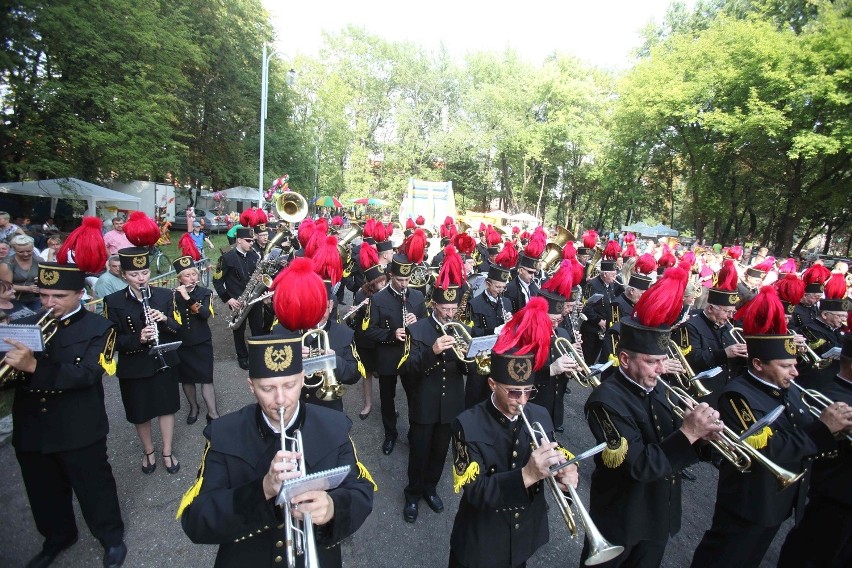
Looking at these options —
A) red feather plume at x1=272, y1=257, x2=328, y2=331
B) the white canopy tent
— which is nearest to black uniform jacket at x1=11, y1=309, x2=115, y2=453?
red feather plume at x1=272, y1=257, x2=328, y2=331

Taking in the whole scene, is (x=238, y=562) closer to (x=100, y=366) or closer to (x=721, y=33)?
(x=100, y=366)

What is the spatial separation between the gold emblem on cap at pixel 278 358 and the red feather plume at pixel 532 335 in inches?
55.4

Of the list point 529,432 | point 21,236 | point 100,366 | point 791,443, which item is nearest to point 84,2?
point 21,236

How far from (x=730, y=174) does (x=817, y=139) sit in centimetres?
1087

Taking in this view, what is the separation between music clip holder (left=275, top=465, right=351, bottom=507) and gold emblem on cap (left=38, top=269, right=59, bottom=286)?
3.27 meters

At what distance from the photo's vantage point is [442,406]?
4.84 m

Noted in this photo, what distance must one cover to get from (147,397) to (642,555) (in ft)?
17.5

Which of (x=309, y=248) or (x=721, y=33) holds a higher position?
(x=721, y=33)

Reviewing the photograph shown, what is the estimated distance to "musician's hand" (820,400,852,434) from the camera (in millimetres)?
3271

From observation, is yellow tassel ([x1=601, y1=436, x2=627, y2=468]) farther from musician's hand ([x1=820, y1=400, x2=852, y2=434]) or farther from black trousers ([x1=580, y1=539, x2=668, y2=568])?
musician's hand ([x1=820, y1=400, x2=852, y2=434])

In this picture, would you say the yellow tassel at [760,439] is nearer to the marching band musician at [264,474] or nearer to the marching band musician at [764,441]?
the marching band musician at [764,441]

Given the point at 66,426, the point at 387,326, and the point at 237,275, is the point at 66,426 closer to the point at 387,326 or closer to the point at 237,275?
the point at 387,326

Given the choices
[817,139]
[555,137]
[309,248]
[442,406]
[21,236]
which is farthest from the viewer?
[555,137]

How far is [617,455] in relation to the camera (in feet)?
10.1
